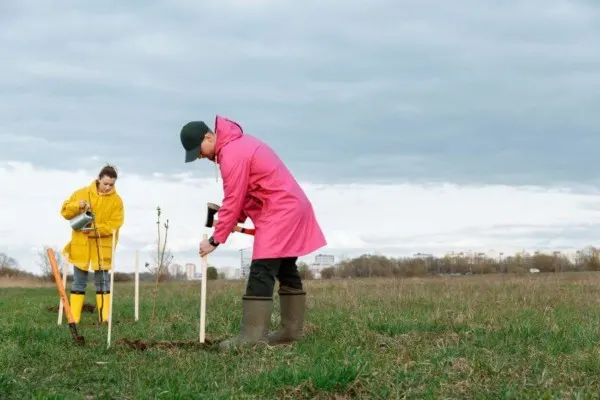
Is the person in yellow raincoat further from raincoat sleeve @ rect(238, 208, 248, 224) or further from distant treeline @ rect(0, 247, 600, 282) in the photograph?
distant treeline @ rect(0, 247, 600, 282)

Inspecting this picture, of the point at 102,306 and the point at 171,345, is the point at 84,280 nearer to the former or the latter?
the point at 102,306

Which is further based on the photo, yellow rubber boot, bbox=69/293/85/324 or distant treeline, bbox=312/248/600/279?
distant treeline, bbox=312/248/600/279

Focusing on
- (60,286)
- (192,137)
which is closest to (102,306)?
(60,286)

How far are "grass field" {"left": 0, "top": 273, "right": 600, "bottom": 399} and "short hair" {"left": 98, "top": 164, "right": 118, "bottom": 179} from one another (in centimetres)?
221

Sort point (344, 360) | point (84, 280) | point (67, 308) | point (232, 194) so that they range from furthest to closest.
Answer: point (84, 280)
point (67, 308)
point (232, 194)
point (344, 360)

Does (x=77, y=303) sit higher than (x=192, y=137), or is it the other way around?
(x=192, y=137)

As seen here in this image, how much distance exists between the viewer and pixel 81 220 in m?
10.2

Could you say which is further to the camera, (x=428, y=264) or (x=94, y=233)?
(x=428, y=264)

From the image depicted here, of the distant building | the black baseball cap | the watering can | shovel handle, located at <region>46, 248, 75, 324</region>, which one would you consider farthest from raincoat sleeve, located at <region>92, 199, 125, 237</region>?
the distant building

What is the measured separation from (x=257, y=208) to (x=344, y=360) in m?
2.28

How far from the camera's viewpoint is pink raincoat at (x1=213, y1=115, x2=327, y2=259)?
694 cm

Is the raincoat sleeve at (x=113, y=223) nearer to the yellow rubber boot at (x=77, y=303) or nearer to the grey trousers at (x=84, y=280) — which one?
the grey trousers at (x=84, y=280)

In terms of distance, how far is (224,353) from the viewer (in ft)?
21.3

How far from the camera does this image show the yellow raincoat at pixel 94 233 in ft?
35.1
